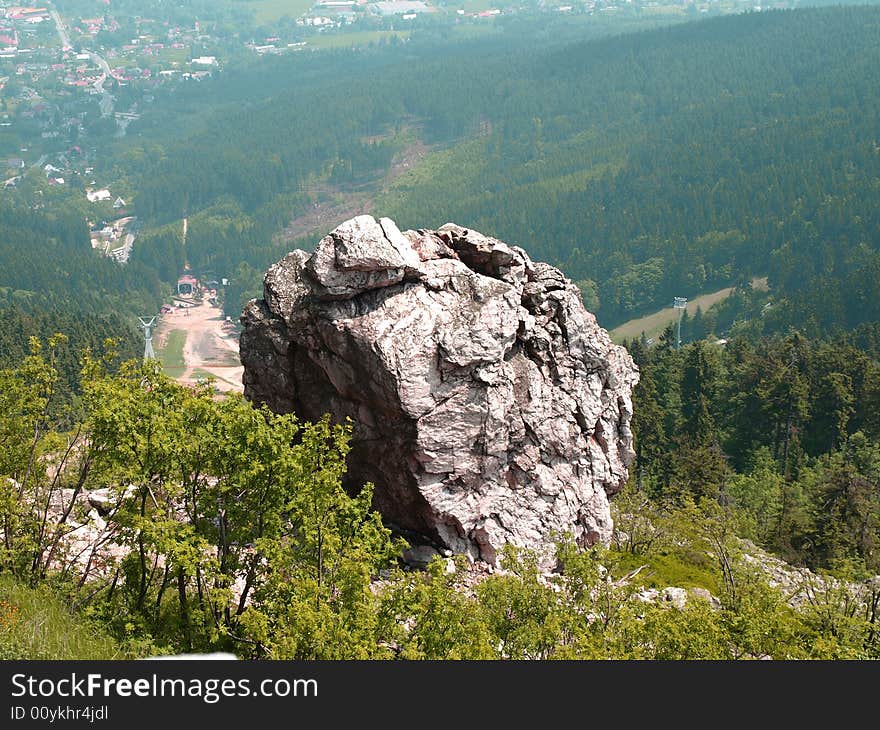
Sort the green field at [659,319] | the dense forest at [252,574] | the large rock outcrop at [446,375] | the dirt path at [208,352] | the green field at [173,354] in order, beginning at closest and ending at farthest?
the dense forest at [252,574]
the large rock outcrop at [446,375]
the dirt path at [208,352]
the green field at [173,354]
the green field at [659,319]

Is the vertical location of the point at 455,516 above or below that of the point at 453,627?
below

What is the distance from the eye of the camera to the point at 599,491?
39969mm

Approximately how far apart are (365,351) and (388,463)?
430cm

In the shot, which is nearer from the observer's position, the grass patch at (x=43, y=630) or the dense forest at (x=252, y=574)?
the grass patch at (x=43, y=630)

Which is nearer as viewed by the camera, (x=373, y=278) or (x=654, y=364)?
(x=373, y=278)

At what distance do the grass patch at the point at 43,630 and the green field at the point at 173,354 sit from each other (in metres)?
118

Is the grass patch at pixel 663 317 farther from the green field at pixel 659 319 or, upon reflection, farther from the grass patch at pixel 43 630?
the grass patch at pixel 43 630

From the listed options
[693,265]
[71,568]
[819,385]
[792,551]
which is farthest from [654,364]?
[693,265]

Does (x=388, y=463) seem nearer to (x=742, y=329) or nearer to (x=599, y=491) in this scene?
(x=599, y=491)

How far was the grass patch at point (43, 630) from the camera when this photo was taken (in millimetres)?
22156

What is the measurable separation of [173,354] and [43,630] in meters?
148

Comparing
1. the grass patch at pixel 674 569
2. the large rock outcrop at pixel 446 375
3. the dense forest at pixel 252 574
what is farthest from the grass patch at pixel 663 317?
the dense forest at pixel 252 574

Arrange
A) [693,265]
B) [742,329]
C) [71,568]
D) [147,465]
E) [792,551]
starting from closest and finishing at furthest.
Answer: [147,465] < [71,568] < [792,551] < [742,329] < [693,265]

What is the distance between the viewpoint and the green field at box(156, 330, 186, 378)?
5819 inches
